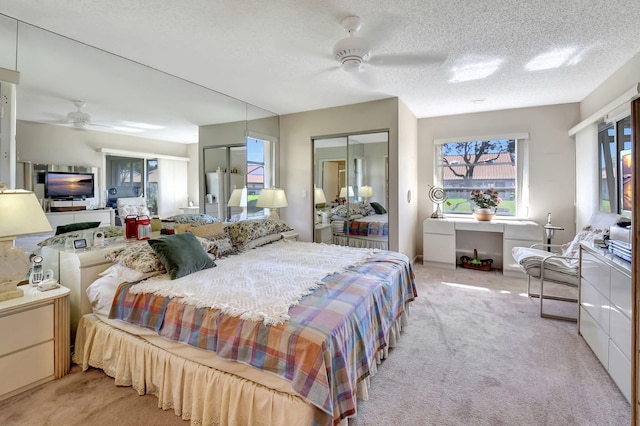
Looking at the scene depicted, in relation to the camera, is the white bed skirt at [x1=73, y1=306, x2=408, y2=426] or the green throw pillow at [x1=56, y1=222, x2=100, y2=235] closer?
the white bed skirt at [x1=73, y1=306, x2=408, y2=426]

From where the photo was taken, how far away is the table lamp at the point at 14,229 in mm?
1882

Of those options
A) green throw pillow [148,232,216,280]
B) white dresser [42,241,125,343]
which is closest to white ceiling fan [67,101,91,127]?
white dresser [42,241,125,343]

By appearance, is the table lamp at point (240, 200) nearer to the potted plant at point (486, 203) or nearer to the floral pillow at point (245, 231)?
the floral pillow at point (245, 231)

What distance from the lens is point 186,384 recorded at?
1.71 meters

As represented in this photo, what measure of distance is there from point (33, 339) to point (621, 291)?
3.81m

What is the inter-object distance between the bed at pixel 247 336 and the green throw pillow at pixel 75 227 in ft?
1.92

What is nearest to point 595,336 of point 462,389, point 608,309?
point 608,309

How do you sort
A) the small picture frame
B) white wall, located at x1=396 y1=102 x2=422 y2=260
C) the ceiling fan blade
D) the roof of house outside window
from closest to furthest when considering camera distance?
the small picture frame, the ceiling fan blade, white wall, located at x1=396 y1=102 x2=422 y2=260, the roof of house outside window

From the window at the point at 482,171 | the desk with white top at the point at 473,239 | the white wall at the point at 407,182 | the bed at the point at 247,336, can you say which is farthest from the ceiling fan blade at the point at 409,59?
the desk with white top at the point at 473,239

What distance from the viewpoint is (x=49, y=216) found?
92.0 inches

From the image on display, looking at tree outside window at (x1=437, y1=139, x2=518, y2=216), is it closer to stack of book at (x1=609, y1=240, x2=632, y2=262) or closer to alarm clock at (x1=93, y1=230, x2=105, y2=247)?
stack of book at (x1=609, y1=240, x2=632, y2=262)

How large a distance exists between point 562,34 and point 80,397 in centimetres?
441

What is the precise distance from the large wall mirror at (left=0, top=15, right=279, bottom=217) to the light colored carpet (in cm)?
158

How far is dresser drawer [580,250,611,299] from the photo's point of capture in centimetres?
208
